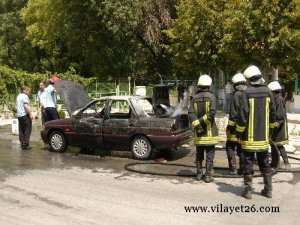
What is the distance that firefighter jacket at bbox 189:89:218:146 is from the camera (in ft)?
25.8

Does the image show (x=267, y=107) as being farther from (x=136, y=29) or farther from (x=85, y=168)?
(x=136, y=29)

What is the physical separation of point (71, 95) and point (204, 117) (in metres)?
5.37

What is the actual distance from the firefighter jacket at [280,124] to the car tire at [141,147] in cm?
290

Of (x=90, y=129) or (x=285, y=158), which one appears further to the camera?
(x=90, y=129)

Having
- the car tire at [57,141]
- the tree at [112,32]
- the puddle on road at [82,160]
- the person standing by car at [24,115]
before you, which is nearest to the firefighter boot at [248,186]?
the puddle on road at [82,160]

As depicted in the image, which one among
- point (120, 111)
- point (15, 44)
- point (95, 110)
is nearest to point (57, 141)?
point (95, 110)

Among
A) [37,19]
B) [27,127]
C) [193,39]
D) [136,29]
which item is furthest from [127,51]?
[27,127]

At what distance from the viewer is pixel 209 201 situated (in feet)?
22.3

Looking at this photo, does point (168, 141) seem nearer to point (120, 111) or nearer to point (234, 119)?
point (120, 111)

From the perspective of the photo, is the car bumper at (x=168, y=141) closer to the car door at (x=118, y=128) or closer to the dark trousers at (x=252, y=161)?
the car door at (x=118, y=128)

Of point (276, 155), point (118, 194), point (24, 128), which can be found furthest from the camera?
point (24, 128)

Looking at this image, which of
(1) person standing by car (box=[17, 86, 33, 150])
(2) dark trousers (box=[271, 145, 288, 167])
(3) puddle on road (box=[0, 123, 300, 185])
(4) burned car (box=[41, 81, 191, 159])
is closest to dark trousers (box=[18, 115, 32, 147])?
(1) person standing by car (box=[17, 86, 33, 150])

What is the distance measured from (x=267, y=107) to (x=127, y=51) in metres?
22.5

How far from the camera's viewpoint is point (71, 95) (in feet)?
39.8
